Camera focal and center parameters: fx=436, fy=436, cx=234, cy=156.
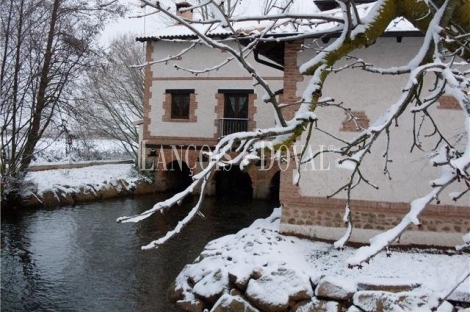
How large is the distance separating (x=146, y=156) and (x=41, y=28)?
17.0 feet

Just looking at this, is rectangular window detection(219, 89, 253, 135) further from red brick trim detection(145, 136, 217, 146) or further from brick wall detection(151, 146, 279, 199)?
brick wall detection(151, 146, 279, 199)

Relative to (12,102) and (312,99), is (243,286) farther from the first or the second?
(12,102)

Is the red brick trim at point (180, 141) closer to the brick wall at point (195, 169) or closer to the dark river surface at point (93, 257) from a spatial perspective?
the brick wall at point (195, 169)

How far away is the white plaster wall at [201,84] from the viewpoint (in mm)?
14109

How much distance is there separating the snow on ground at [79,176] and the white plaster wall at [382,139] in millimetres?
8149

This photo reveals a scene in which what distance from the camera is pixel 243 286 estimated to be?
5461 mm

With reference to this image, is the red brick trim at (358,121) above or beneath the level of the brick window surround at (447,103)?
beneath

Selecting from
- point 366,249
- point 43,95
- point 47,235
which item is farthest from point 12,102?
point 366,249

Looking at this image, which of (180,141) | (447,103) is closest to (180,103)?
(180,141)

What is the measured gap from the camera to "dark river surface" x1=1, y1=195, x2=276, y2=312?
19.2ft

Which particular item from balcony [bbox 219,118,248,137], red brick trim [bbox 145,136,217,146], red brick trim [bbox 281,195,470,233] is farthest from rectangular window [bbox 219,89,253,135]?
red brick trim [bbox 281,195,470,233]

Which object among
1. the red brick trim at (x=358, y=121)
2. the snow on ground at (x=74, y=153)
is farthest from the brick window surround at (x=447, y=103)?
the snow on ground at (x=74, y=153)

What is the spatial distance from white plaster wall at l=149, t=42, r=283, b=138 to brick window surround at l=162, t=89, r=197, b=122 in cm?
11

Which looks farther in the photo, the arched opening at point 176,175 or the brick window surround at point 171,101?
the arched opening at point 176,175
